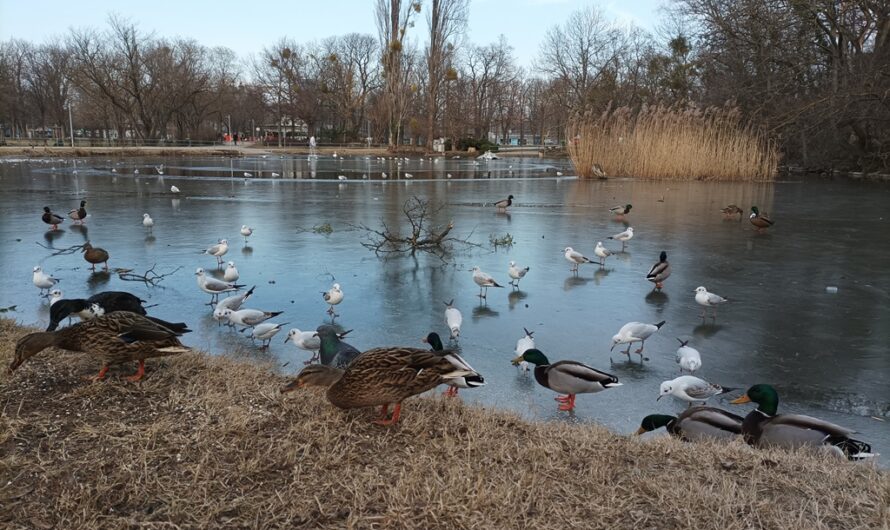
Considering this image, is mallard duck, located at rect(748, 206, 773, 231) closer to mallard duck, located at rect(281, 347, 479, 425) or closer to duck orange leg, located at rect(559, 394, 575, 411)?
duck orange leg, located at rect(559, 394, 575, 411)

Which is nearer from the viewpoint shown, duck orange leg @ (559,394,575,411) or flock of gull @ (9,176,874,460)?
flock of gull @ (9,176,874,460)

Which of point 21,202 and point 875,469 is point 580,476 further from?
point 21,202

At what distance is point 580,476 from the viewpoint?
3.06 m

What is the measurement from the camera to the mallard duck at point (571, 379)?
178 inches

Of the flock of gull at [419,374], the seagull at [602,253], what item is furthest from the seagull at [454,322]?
the seagull at [602,253]

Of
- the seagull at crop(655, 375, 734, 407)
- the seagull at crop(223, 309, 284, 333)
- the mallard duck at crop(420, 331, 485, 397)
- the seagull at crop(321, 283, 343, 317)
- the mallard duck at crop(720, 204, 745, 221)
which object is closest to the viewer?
the mallard duck at crop(420, 331, 485, 397)

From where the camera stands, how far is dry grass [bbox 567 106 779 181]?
992 inches

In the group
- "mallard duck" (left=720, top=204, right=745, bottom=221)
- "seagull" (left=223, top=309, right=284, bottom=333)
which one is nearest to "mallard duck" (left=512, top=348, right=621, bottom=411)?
"seagull" (left=223, top=309, right=284, bottom=333)

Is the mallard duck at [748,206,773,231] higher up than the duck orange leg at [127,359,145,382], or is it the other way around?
the mallard duck at [748,206,773,231]

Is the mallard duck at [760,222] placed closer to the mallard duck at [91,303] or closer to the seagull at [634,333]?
the seagull at [634,333]

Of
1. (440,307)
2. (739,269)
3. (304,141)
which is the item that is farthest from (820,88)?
(304,141)

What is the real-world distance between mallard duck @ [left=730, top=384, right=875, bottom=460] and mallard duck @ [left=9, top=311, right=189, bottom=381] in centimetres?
375

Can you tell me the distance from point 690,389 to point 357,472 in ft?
8.82

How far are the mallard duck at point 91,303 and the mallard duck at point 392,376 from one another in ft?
8.85
